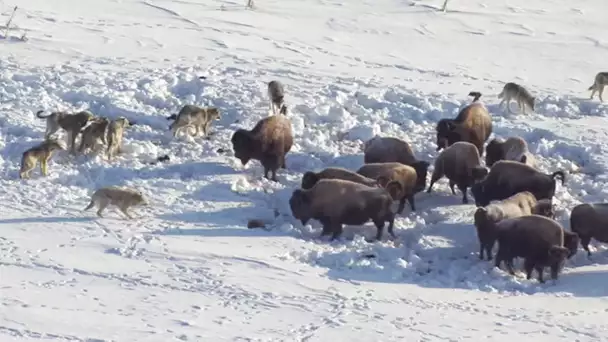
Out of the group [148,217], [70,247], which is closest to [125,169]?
[148,217]

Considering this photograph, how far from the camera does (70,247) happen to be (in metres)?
14.8

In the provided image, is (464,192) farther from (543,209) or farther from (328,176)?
(328,176)

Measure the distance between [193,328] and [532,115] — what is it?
12.0m

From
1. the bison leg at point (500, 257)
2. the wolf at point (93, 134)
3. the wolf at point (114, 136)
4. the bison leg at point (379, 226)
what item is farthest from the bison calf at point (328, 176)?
the wolf at point (93, 134)

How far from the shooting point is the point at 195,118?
19.7 metres

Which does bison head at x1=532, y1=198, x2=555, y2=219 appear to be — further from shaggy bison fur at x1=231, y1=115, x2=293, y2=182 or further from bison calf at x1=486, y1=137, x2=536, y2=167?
shaggy bison fur at x1=231, y1=115, x2=293, y2=182

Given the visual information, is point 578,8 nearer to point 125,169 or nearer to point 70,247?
point 125,169

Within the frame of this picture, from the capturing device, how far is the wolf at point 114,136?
18.4 meters

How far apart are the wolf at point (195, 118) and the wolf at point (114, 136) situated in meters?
1.21

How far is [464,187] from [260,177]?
3350mm

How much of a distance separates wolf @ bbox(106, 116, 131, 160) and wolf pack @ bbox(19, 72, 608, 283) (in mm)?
16

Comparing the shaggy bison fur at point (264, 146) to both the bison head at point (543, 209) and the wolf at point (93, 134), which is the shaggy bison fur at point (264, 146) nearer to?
the wolf at point (93, 134)

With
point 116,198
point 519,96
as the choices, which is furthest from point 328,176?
point 519,96

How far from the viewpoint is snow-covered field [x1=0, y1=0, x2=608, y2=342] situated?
13.3m
